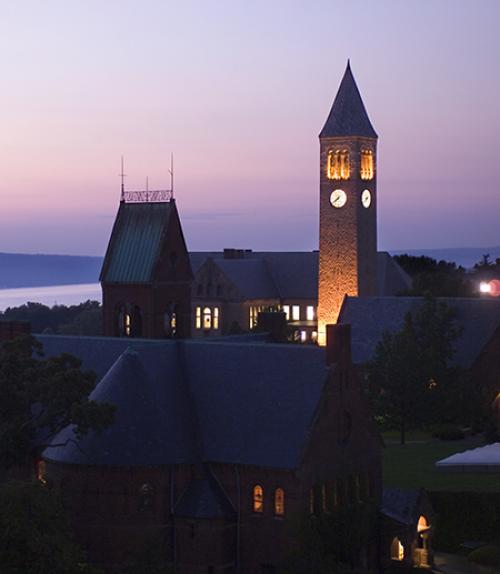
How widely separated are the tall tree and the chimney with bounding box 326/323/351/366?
28.4 meters

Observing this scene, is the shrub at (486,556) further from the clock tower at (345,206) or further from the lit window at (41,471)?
the clock tower at (345,206)

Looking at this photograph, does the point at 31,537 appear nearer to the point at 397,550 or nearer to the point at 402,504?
the point at 397,550

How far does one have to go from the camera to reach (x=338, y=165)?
12438 cm

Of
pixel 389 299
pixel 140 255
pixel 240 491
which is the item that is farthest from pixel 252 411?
pixel 389 299

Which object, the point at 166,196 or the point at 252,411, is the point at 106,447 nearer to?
the point at 252,411

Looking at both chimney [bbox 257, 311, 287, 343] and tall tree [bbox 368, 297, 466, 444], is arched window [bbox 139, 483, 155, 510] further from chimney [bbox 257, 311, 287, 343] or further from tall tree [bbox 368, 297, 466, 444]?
tall tree [bbox 368, 297, 466, 444]

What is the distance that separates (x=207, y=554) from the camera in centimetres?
5694

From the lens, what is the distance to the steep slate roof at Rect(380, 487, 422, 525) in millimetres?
61281

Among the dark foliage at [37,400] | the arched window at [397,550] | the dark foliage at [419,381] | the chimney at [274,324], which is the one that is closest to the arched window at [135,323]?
the chimney at [274,324]

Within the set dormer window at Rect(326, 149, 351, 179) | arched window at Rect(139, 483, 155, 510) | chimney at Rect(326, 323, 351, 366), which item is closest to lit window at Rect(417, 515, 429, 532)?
chimney at Rect(326, 323, 351, 366)

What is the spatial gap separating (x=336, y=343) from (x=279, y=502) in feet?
23.3

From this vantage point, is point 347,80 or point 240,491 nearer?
point 240,491

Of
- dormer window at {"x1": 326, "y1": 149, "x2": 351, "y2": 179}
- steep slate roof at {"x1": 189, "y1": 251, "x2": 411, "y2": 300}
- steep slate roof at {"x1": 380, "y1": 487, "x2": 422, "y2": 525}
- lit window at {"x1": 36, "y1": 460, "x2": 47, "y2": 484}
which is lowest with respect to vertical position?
steep slate roof at {"x1": 380, "y1": 487, "x2": 422, "y2": 525}

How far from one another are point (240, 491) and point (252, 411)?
11.7 ft
